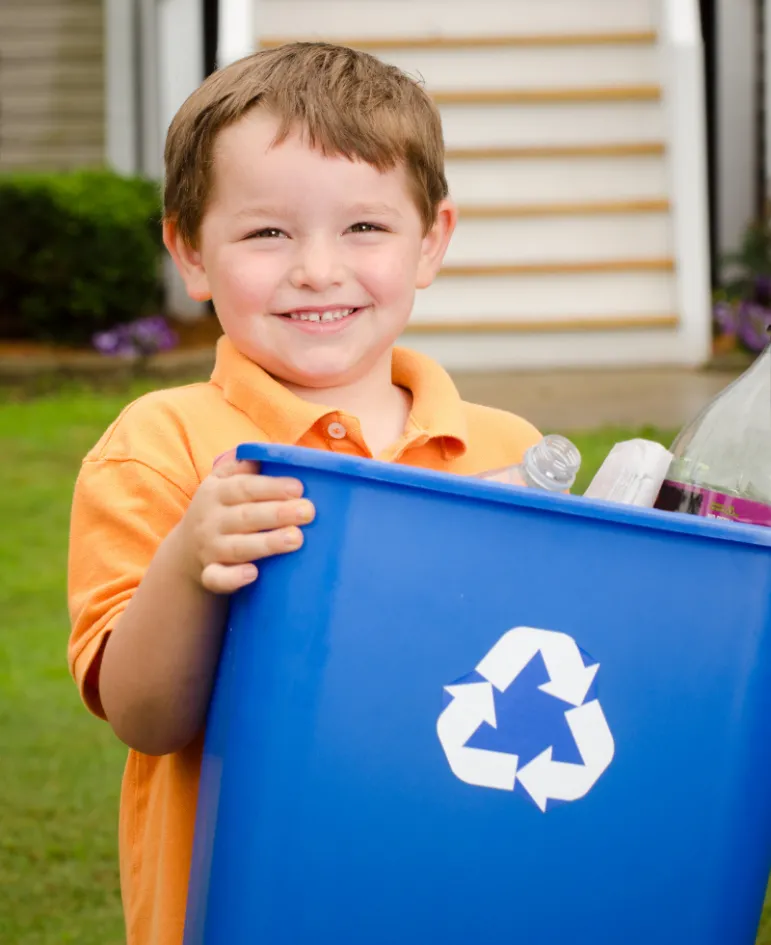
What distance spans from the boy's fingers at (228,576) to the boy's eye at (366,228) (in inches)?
19.5

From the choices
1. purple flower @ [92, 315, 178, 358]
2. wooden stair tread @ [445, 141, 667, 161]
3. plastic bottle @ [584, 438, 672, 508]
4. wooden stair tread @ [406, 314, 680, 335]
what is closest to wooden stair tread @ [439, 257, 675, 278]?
wooden stair tread @ [406, 314, 680, 335]

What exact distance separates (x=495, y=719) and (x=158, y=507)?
0.48 m

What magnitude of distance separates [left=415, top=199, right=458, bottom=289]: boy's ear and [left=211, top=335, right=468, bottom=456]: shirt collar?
0.36 feet

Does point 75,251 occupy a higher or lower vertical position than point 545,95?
lower

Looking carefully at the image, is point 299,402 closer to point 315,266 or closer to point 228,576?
point 315,266

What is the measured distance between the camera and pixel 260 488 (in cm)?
120

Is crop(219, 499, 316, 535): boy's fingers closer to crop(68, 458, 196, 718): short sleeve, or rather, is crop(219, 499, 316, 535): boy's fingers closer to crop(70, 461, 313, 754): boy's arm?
crop(70, 461, 313, 754): boy's arm

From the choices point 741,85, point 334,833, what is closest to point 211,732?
point 334,833

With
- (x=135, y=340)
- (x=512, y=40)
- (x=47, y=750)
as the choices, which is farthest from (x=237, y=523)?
(x=135, y=340)

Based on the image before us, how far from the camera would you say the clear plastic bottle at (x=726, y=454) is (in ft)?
4.60

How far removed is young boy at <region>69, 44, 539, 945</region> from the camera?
1.42m

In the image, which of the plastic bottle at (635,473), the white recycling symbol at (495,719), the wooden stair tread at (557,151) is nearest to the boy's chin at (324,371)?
the plastic bottle at (635,473)

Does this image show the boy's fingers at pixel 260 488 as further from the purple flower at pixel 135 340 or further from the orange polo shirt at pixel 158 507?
the purple flower at pixel 135 340

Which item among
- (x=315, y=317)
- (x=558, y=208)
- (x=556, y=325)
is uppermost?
(x=315, y=317)
